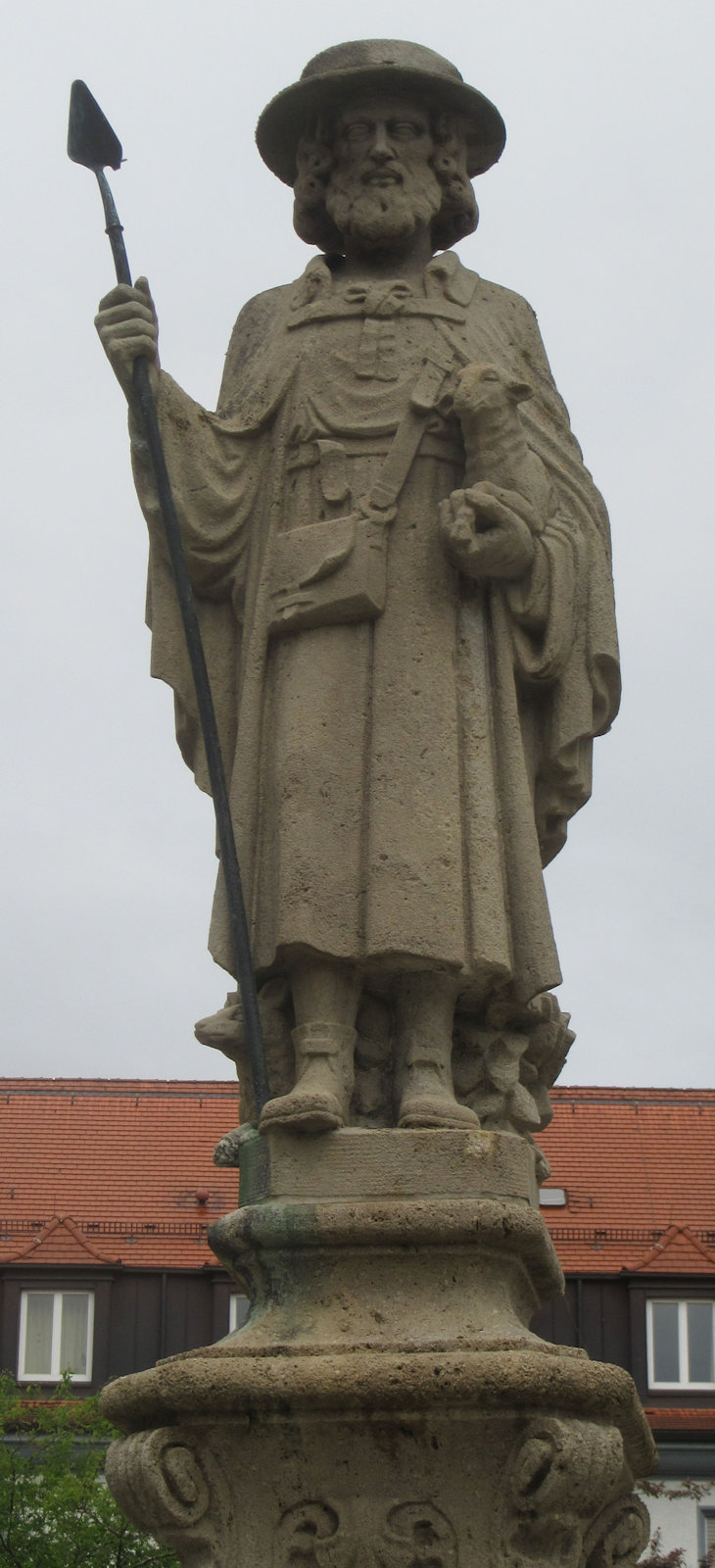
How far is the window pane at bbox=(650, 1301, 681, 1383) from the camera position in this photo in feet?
86.2

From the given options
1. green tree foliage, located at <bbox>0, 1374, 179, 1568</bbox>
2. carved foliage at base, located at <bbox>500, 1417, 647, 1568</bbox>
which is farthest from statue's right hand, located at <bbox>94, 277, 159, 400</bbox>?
green tree foliage, located at <bbox>0, 1374, 179, 1568</bbox>

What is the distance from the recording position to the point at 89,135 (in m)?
7.79

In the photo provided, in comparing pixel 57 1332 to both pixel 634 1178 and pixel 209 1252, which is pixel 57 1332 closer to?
pixel 209 1252

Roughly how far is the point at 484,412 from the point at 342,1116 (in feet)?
7.79

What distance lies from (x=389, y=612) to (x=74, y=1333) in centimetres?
1993

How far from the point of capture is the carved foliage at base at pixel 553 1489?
20.6 feet

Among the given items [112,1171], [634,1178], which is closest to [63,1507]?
[112,1171]

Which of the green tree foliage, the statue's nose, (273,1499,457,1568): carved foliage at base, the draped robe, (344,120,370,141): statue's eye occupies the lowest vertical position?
(273,1499,457,1568): carved foliage at base

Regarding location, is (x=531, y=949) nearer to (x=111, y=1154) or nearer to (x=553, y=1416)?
(x=553, y=1416)

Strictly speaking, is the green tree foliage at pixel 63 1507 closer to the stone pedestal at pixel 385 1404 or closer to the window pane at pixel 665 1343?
the window pane at pixel 665 1343

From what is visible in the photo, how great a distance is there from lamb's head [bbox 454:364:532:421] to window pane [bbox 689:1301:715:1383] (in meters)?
20.2

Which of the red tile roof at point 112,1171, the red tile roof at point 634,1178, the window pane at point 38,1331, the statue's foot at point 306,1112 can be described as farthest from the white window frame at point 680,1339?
the statue's foot at point 306,1112

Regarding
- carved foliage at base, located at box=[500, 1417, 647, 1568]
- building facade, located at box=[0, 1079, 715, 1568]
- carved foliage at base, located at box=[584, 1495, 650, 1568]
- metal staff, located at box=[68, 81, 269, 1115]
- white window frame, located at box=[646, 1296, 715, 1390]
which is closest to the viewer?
carved foliage at base, located at box=[500, 1417, 647, 1568]

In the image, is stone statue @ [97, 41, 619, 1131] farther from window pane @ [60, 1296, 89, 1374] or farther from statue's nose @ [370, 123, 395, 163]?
window pane @ [60, 1296, 89, 1374]
